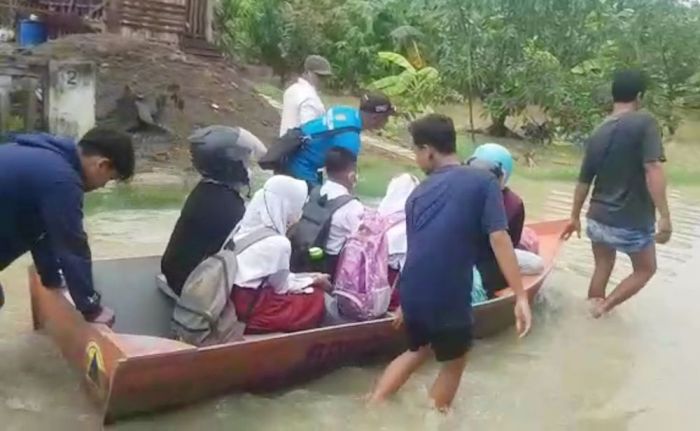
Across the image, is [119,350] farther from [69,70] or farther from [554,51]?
[554,51]

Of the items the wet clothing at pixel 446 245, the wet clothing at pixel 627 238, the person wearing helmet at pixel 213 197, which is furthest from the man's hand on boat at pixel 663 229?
the person wearing helmet at pixel 213 197

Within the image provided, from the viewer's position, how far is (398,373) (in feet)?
18.2

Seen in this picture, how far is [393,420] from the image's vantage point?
5684mm

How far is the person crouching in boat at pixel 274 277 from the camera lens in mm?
5801

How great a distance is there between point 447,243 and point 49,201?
187 cm

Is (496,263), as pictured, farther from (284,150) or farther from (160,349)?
(160,349)

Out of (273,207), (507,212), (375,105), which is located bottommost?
(507,212)

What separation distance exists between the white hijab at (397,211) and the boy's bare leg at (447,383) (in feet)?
3.62

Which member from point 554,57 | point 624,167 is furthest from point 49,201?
point 554,57

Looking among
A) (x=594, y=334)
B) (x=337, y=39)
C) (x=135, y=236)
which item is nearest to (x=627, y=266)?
(x=594, y=334)

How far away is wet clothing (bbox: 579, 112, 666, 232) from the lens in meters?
7.32

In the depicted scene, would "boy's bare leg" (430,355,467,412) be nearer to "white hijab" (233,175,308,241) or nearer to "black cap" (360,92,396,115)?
"white hijab" (233,175,308,241)

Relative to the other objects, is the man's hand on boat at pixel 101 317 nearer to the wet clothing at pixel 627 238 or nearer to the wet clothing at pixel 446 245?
the wet clothing at pixel 446 245

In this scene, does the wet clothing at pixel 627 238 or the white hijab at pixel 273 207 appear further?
the wet clothing at pixel 627 238
